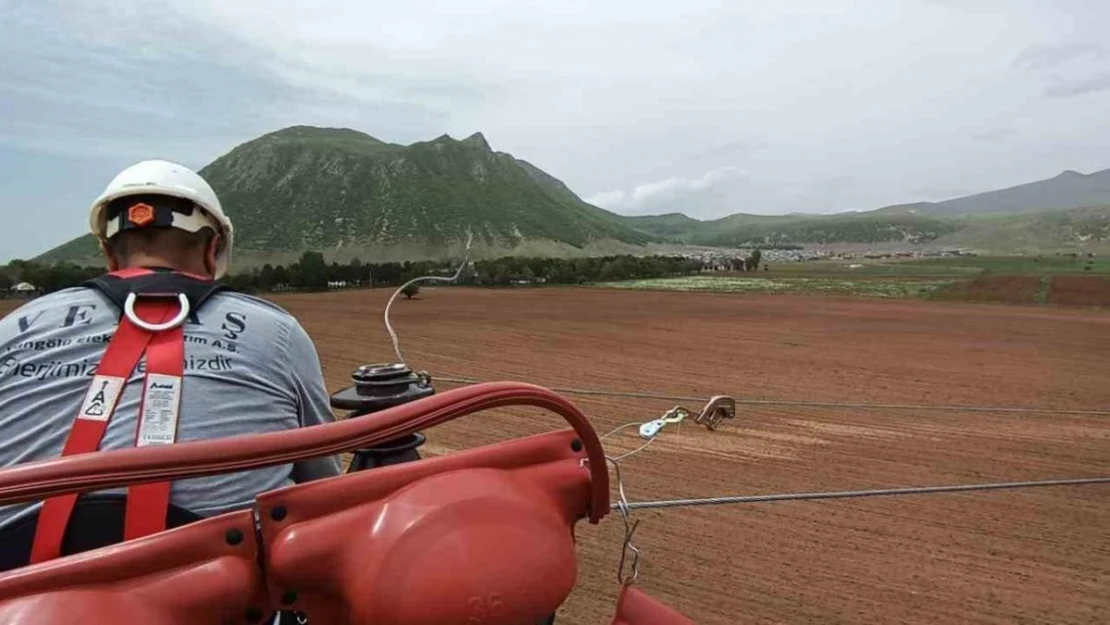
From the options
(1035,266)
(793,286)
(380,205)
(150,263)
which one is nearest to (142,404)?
(150,263)

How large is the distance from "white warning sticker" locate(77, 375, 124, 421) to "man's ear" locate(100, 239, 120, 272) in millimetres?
484

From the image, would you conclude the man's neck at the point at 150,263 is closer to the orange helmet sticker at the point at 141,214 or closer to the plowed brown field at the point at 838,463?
the orange helmet sticker at the point at 141,214

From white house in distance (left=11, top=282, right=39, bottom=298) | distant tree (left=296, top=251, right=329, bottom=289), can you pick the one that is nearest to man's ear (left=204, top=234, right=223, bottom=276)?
white house in distance (left=11, top=282, right=39, bottom=298)

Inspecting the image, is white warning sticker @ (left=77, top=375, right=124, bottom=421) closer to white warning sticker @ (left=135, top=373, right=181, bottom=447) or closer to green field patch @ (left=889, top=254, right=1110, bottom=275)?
white warning sticker @ (left=135, top=373, right=181, bottom=447)

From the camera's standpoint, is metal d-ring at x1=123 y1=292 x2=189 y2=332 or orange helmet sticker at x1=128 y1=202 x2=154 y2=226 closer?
metal d-ring at x1=123 y1=292 x2=189 y2=332

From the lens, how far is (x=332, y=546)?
1.28 metres

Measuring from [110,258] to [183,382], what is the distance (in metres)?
0.58

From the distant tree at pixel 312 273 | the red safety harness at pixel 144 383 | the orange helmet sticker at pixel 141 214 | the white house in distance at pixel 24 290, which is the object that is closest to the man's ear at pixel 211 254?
the orange helmet sticker at pixel 141 214

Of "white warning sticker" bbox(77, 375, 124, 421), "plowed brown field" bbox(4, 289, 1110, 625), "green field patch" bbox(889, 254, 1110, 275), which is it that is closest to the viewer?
"white warning sticker" bbox(77, 375, 124, 421)

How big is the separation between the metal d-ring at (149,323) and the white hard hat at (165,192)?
32 cm

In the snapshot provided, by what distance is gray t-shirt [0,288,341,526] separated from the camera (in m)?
1.57

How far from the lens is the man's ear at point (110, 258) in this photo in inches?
76.5

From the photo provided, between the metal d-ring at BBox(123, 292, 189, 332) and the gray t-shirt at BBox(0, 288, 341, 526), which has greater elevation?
the metal d-ring at BBox(123, 292, 189, 332)

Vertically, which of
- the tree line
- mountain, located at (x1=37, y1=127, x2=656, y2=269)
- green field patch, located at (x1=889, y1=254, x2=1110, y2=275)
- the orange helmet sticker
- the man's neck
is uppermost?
mountain, located at (x1=37, y1=127, x2=656, y2=269)
